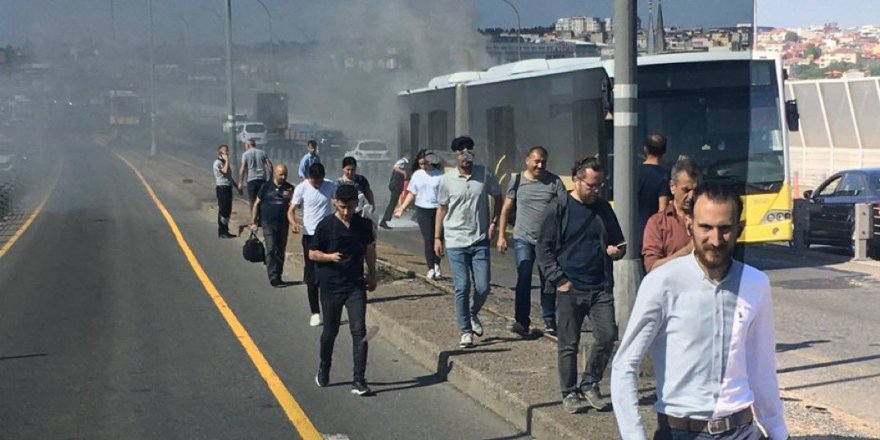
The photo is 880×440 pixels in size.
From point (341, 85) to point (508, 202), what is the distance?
43341mm

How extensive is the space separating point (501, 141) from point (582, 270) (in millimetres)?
13825

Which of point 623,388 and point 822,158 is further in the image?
point 822,158

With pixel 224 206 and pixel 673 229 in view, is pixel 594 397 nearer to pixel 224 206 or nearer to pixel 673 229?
pixel 673 229

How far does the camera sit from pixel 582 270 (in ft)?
23.4

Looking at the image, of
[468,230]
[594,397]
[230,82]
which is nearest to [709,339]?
[594,397]

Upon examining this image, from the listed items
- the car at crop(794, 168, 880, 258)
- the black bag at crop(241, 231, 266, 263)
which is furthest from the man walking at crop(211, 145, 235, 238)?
the car at crop(794, 168, 880, 258)

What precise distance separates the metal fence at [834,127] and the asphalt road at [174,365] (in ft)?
62.4

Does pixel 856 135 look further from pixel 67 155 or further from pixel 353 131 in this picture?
pixel 67 155

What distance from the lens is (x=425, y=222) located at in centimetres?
1426

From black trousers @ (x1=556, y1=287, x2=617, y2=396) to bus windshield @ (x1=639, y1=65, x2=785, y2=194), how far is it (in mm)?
9332

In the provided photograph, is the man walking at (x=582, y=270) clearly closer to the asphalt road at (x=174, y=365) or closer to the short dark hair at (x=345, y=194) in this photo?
the asphalt road at (x=174, y=365)

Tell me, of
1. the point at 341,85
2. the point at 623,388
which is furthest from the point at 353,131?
the point at 623,388

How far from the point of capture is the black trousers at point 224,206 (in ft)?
66.9

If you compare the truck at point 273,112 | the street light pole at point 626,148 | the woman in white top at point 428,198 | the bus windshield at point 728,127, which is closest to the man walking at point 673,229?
the street light pole at point 626,148
